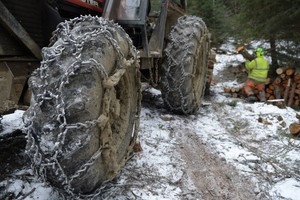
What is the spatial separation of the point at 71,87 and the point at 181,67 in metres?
2.67

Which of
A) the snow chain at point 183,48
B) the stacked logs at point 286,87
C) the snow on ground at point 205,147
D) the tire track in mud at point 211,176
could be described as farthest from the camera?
the stacked logs at point 286,87

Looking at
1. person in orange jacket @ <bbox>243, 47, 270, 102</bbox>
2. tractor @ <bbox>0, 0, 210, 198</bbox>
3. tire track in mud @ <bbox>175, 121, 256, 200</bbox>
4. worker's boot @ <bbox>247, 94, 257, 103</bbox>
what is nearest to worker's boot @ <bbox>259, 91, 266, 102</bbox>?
person in orange jacket @ <bbox>243, 47, 270, 102</bbox>

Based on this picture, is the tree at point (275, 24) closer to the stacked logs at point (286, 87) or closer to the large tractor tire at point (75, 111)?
the stacked logs at point (286, 87)

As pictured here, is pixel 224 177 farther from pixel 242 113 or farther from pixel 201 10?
pixel 201 10

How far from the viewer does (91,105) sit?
2146 mm

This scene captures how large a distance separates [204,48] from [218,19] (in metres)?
7.32

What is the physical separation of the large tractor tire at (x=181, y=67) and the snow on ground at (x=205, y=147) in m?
0.25

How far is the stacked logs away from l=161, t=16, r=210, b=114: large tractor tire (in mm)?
3757

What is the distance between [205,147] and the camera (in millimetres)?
3947

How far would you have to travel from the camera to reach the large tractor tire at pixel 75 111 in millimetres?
2041

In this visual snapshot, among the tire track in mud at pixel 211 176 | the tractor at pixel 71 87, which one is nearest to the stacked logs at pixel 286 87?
the tire track in mud at pixel 211 176

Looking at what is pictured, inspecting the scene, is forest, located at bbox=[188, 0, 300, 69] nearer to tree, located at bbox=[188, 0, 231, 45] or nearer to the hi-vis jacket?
the hi-vis jacket

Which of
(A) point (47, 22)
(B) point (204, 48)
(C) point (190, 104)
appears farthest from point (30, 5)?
(B) point (204, 48)

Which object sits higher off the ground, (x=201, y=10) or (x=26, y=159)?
(x=201, y=10)
